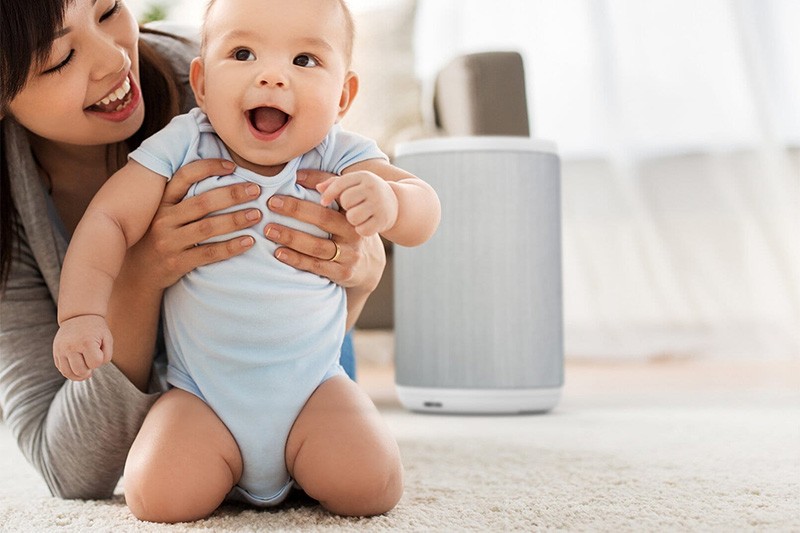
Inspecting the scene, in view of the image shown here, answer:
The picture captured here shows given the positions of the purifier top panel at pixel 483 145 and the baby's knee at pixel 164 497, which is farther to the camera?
the purifier top panel at pixel 483 145

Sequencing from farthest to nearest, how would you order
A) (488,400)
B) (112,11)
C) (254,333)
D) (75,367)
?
(488,400) < (112,11) < (254,333) < (75,367)

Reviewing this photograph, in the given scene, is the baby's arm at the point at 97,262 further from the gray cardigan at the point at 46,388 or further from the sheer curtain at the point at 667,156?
the sheer curtain at the point at 667,156

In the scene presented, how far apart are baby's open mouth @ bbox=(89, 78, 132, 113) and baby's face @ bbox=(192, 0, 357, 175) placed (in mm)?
135

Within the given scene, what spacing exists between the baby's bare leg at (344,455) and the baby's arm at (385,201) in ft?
0.56

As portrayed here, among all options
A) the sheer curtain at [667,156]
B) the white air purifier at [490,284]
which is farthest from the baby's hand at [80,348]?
the sheer curtain at [667,156]

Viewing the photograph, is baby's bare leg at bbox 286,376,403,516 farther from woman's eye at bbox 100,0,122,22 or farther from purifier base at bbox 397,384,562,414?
purifier base at bbox 397,384,562,414

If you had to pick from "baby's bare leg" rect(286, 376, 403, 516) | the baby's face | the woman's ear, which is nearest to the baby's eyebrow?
the baby's face

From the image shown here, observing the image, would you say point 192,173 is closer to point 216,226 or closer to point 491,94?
point 216,226

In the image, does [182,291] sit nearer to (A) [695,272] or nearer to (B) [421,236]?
(B) [421,236]

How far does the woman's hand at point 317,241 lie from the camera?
96 centimetres

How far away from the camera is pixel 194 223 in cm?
96

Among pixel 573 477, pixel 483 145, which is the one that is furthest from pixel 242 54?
pixel 483 145

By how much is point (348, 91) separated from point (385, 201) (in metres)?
0.20

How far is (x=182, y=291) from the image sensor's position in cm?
99
